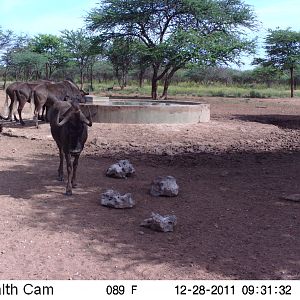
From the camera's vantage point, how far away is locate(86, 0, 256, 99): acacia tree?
28.0 metres

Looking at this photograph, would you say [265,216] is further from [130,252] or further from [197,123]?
[197,123]

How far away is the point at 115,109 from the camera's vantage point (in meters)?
14.3

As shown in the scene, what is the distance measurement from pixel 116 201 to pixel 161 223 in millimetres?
1078

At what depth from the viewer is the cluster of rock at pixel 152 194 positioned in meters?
5.45

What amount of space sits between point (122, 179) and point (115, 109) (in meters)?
6.54

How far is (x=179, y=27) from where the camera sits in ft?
98.1

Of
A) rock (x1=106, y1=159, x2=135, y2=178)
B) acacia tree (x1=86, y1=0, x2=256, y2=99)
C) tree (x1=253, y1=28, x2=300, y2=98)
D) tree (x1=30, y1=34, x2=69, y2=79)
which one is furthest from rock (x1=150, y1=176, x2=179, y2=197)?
tree (x1=30, y1=34, x2=69, y2=79)

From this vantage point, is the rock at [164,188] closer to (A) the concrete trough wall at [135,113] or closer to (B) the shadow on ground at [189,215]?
(B) the shadow on ground at [189,215]

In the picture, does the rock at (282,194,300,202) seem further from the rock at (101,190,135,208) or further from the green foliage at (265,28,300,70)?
the green foliage at (265,28,300,70)

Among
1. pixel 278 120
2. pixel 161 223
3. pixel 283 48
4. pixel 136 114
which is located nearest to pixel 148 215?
pixel 161 223

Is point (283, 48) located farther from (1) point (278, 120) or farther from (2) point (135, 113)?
(2) point (135, 113)

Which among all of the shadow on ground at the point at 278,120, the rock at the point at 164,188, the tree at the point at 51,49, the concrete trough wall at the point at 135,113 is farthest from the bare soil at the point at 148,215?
the tree at the point at 51,49

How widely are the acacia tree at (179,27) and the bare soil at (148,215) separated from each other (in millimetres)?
17589

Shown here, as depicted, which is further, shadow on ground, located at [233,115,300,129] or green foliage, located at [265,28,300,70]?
green foliage, located at [265,28,300,70]
